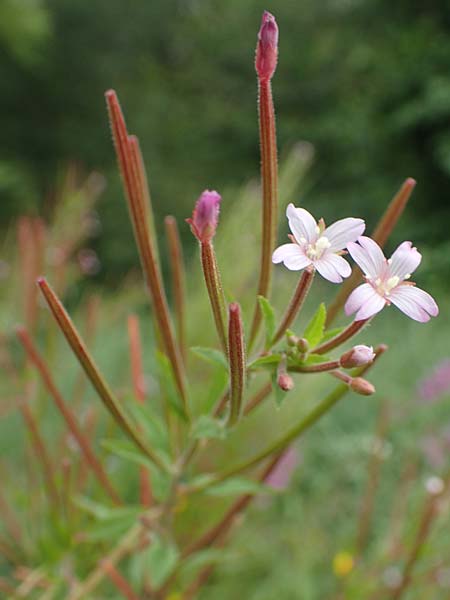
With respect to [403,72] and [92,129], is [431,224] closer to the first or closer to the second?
[403,72]

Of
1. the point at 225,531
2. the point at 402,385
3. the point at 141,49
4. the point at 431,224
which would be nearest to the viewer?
the point at 225,531

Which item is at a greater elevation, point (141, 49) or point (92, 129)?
point (141, 49)

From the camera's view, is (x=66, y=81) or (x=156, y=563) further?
(x=66, y=81)

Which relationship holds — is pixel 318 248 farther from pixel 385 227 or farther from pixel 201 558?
pixel 201 558

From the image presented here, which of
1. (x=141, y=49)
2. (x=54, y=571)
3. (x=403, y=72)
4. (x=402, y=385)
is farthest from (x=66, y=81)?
(x=54, y=571)

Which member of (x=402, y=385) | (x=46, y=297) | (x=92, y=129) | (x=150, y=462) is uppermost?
(x=46, y=297)

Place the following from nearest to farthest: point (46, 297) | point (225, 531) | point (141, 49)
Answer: point (46, 297), point (225, 531), point (141, 49)
